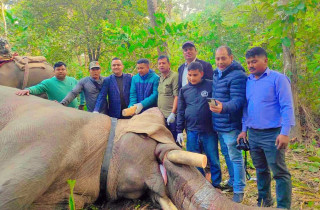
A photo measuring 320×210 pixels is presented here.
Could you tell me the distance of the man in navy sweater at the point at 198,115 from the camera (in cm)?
379

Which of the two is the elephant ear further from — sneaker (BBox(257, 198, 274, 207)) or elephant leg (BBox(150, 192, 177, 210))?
sneaker (BBox(257, 198, 274, 207))

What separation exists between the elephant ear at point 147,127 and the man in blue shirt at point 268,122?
3.13 ft

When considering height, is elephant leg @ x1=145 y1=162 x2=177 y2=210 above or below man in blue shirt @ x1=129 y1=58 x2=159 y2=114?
below

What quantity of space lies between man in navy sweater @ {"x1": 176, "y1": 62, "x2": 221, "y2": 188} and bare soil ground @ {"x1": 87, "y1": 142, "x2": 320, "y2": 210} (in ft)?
1.95

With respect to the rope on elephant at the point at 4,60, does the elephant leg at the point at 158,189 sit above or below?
below

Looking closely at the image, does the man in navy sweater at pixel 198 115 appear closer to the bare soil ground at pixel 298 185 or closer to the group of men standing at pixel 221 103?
the group of men standing at pixel 221 103

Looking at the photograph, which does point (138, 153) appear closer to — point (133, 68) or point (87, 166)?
point (87, 166)

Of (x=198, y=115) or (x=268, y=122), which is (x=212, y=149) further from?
(x=268, y=122)

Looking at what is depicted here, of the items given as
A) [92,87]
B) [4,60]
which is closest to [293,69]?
[92,87]

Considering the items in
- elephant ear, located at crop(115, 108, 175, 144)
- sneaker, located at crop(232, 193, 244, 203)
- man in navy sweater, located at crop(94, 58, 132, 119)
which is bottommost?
sneaker, located at crop(232, 193, 244, 203)

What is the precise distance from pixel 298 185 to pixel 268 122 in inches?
47.0

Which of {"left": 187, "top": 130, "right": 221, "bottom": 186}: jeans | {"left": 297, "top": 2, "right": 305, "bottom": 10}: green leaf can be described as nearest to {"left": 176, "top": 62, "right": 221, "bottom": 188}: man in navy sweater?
{"left": 187, "top": 130, "right": 221, "bottom": 186}: jeans

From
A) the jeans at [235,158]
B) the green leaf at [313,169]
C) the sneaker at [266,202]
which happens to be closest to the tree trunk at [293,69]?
the green leaf at [313,169]

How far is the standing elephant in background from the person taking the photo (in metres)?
4.42
